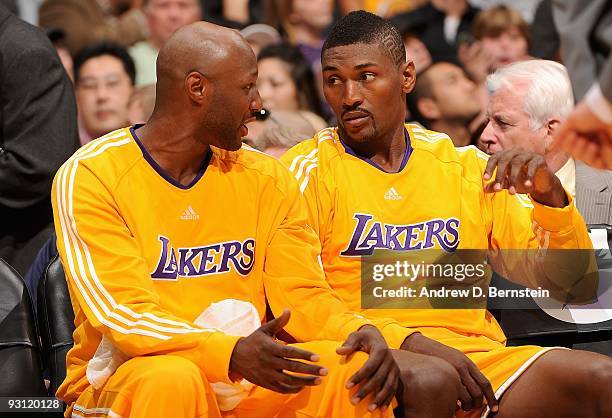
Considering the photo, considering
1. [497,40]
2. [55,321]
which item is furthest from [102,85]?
[55,321]

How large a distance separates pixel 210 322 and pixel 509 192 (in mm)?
1035

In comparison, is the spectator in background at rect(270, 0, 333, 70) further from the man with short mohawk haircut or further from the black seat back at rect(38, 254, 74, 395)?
the black seat back at rect(38, 254, 74, 395)

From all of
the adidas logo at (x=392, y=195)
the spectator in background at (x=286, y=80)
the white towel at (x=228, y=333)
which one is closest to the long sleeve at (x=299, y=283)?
the white towel at (x=228, y=333)

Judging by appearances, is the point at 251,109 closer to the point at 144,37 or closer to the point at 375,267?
the point at 375,267

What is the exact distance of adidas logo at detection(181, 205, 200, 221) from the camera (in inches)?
151

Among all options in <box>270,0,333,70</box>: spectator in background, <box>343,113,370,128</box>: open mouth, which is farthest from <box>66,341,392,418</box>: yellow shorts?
<box>270,0,333,70</box>: spectator in background

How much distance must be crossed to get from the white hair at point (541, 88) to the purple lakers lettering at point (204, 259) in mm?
1451

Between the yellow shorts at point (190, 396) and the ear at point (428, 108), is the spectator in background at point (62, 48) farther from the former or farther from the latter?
the yellow shorts at point (190, 396)

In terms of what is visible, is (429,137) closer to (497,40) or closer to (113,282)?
(113,282)

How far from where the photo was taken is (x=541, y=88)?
4.82 meters

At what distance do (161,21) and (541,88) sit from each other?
3.09 metres

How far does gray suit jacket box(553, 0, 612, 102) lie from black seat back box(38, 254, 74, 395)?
238 centimetres

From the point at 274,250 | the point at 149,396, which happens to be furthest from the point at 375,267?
the point at 149,396

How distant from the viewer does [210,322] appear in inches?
148
